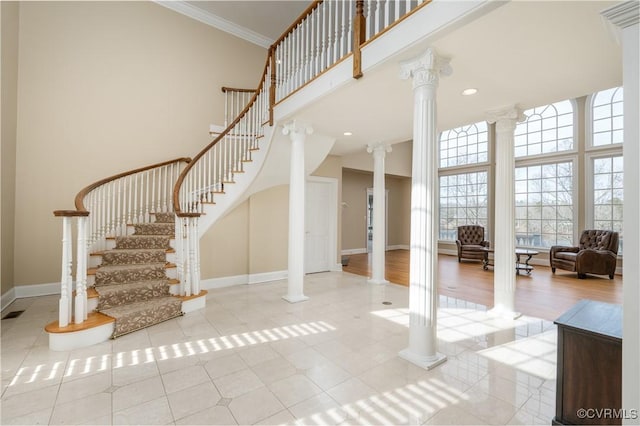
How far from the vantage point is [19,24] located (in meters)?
4.13

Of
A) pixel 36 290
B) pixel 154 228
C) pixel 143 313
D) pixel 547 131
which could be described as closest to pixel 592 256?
pixel 547 131

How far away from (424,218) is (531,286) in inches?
173

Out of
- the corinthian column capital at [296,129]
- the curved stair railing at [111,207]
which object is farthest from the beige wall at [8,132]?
the corinthian column capital at [296,129]

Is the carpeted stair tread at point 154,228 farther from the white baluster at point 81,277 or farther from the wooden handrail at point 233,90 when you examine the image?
the wooden handrail at point 233,90

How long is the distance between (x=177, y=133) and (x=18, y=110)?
210 cm

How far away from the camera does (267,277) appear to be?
5.69 metres

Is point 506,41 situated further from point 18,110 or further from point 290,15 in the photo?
point 18,110

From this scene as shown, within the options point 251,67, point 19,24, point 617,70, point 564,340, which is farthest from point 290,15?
point 564,340

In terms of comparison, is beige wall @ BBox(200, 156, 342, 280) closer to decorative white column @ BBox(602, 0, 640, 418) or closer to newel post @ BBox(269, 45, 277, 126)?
newel post @ BBox(269, 45, 277, 126)

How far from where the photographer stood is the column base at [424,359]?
8.06ft

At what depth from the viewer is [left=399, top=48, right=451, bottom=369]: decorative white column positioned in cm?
252

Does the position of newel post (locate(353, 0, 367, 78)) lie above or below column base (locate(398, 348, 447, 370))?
above

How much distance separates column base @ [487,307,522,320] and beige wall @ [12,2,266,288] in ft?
15.0

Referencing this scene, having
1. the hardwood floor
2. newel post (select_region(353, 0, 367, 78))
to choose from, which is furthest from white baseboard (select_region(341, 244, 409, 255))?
newel post (select_region(353, 0, 367, 78))
